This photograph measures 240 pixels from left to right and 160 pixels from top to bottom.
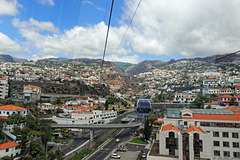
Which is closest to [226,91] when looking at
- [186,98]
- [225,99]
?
[186,98]

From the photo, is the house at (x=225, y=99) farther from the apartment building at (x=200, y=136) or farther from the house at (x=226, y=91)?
A: the apartment building at (x=200, y=136)

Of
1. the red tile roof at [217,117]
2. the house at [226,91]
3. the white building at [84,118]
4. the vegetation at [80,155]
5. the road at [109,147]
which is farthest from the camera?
the house at [226,91]

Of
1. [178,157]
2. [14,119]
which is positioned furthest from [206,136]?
[14,119]

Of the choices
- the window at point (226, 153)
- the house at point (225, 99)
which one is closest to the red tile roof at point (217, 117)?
the window at point (226, 153)

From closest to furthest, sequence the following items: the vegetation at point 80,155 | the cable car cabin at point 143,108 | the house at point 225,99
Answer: the vegetation at point 80,155, the cable car cabin at point 143,108, the house at point 225,99

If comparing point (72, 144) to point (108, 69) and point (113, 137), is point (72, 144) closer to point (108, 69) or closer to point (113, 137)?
point (113, 137)

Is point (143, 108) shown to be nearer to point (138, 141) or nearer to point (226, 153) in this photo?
point (138, 141)

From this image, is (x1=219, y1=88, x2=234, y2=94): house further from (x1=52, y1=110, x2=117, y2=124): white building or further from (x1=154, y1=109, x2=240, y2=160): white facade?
(x1=154, y1=109, x2=240, y2=160): white facade
